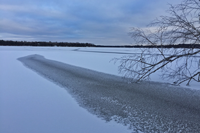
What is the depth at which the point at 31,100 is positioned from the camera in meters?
3.72

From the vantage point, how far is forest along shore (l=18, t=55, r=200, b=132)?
8.96 feet

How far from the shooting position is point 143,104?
3592 millimetres

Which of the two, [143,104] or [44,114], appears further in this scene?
[143,104]

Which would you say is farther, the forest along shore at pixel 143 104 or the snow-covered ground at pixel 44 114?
the forest along shore at pixel 143 104

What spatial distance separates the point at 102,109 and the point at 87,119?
0.53 m

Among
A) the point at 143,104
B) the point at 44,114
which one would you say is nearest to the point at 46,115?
the point at 44,114

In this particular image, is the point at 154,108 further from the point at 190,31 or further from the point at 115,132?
the point at 190,31

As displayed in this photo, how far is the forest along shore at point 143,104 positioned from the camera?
2.73 metres

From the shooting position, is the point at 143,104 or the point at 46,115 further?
the point at 143,104

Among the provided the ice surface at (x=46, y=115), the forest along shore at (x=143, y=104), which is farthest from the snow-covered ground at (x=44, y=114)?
the forest along shore at (x=143, y=104)

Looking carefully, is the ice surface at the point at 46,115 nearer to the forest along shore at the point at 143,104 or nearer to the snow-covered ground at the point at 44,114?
the snow-covered ground at the point at 44,114

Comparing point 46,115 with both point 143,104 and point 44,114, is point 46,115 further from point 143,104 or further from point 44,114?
point 143,104

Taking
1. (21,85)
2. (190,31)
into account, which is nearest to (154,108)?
(190,31)

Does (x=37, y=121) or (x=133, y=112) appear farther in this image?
(x=133, y=112)
